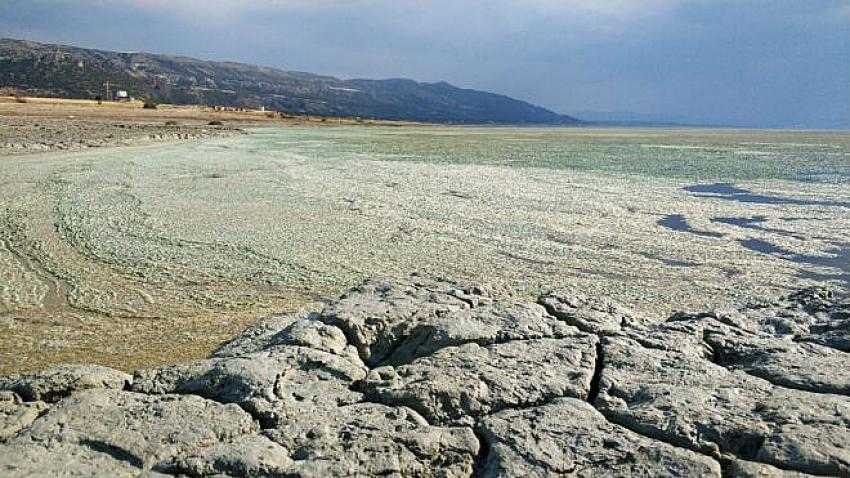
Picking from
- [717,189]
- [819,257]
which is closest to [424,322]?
[819,257]

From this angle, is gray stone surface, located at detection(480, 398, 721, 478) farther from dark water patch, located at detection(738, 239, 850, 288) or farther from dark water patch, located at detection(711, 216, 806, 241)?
dark water patch, located at detection(711, 216, 806, 241)

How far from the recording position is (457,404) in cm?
442

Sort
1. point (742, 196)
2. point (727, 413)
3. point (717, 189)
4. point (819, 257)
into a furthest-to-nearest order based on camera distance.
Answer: point (717, 189)
point (742, 196)
point (819, 257)
point (727, 413)

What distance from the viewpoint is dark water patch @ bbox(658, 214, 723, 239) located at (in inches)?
516

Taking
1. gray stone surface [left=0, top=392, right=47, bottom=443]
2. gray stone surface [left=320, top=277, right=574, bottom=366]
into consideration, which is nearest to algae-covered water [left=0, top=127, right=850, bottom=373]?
gray stone surface [left=320, top=277, right=574, bottom=366]

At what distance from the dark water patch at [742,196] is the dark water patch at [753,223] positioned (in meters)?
2.92

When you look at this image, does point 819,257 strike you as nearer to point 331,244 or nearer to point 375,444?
point 331,244

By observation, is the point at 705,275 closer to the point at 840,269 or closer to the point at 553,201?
the point at 840,269

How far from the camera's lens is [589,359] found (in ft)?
16.6

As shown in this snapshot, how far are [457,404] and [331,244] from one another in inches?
312

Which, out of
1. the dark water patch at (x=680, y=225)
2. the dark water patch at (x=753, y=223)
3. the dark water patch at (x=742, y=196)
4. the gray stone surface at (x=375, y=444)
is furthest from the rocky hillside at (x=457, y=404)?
the dark water patch at (x=742, y=196)

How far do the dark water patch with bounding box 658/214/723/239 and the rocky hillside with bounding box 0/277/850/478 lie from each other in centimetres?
749

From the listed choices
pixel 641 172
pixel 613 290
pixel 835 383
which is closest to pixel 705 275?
pixel 613 290

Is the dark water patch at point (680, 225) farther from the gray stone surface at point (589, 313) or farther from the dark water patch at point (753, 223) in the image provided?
the gray stone surface at point (589, 313)
